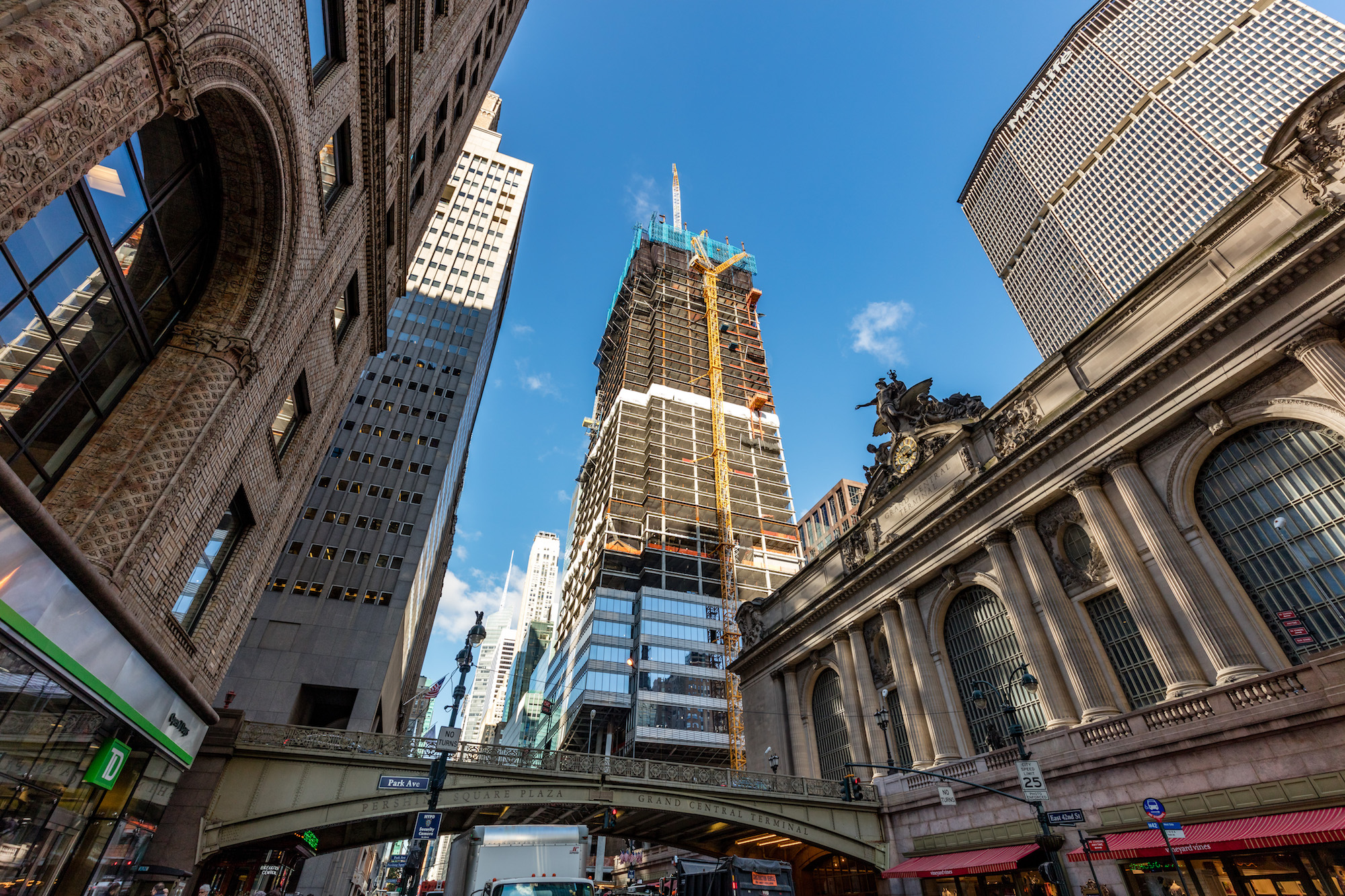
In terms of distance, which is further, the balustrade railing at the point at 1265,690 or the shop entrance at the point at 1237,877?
the balustrade railing at the point at 1265,690

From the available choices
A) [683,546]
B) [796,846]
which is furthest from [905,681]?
[683,546]

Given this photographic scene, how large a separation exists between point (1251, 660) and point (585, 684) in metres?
55.0

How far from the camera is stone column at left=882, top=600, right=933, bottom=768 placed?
27408mm

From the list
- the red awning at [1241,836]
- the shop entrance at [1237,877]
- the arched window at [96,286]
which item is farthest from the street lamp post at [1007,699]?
the arched window at [96,286]

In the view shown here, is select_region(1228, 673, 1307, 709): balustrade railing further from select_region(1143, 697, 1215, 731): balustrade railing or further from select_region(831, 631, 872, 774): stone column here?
select_region(831, 631, 872, 774): stone column

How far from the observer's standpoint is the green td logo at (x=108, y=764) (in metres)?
10.5

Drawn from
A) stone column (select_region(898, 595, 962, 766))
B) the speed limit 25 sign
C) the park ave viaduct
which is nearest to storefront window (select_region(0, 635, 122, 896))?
the park ave viaduct

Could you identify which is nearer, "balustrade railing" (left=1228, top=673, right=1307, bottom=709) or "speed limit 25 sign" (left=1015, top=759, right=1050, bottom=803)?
"speed limit 25 sign" (left=1015, top=759, right=1050, bottom=803)

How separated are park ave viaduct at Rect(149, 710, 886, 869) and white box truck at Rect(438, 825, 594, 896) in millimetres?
6978

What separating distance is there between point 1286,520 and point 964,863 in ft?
49.8

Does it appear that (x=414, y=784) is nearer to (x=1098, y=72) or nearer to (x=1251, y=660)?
(x=1251, y=660)

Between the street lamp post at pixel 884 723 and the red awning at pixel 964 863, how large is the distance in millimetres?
3650

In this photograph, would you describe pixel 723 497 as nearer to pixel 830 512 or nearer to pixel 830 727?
pixel 830 727

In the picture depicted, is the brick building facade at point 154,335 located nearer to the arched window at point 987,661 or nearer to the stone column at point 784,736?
the arched window at point 987,661
